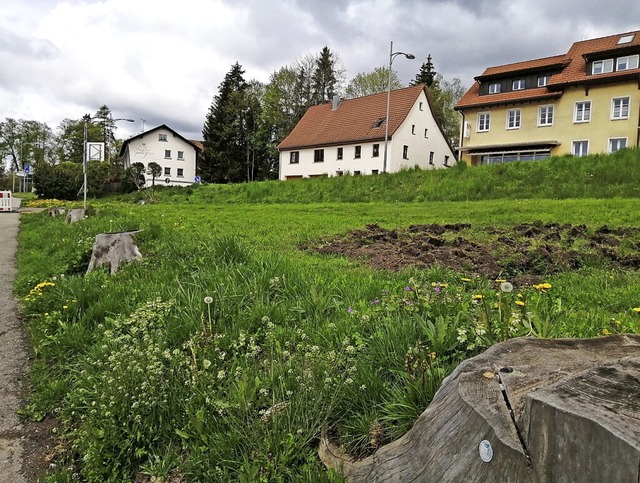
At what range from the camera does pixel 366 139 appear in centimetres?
4191

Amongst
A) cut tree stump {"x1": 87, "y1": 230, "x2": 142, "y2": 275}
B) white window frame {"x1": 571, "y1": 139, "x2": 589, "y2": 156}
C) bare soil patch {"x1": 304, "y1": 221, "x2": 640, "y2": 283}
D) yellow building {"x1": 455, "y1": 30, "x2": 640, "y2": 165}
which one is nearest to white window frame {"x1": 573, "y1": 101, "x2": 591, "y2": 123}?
yellow building {"x1": 455, "y1": 30, "x2": 640, "y2": 165}

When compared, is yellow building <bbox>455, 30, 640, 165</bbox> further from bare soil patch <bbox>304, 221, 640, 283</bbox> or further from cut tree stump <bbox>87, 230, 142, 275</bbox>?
cut tree stump <bbox>87, 230, 142, 275</bbox>

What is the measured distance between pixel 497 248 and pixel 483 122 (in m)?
34.1

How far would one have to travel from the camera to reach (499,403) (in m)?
1.54

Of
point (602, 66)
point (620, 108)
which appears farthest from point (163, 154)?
point (620, 108)

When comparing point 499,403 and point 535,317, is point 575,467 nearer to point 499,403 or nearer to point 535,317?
→ point 499,403

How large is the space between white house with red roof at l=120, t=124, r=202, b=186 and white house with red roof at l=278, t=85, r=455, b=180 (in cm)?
2487

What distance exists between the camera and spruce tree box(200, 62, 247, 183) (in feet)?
191

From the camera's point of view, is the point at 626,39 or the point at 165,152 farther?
the point at 165,152

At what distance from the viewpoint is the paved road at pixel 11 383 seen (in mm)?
3030

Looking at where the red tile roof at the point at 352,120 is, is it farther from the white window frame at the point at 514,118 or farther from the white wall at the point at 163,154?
the white wall at the point at 163,154

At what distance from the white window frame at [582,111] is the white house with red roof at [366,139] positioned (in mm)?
12681

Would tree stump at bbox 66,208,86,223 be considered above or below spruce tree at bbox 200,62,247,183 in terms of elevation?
below

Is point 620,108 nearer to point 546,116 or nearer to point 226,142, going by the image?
point 546,116
